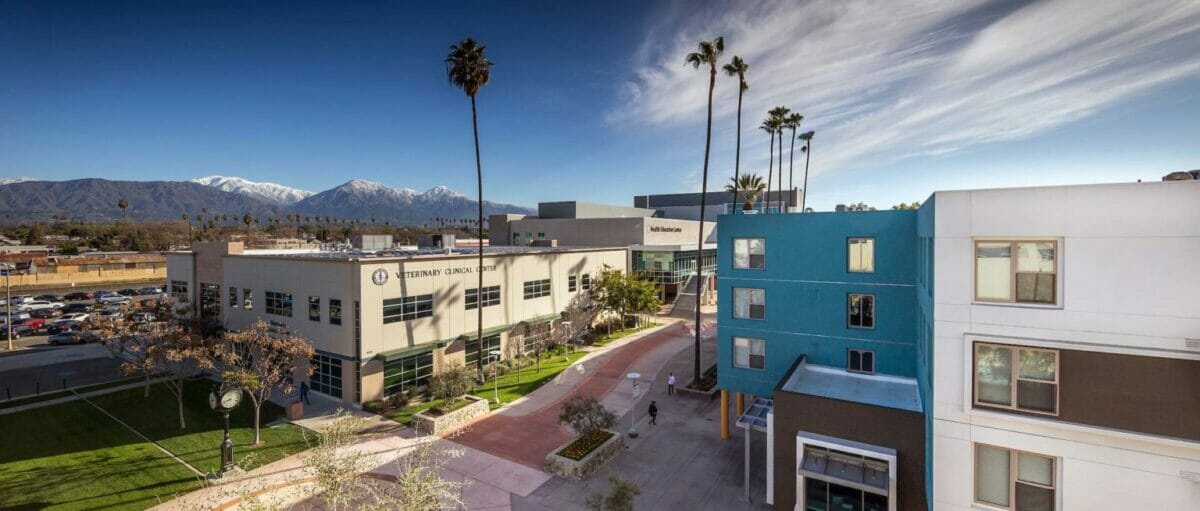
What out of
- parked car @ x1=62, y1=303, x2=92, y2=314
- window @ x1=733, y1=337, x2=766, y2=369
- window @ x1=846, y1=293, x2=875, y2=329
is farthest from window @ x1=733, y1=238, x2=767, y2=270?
parked car @ x1=62, y1=303, x2=92, y2=314

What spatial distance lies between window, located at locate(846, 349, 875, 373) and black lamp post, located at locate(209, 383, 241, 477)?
25.1 metres

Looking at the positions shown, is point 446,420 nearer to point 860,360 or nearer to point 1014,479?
point 860,360

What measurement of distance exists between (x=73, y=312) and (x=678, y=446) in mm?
73483

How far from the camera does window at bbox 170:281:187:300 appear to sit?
37.9 m

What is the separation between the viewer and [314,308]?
28.4 metres

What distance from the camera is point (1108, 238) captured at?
10.2 meters

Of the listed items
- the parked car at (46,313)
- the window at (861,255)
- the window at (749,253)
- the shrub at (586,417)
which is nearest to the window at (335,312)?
the shrub at (586,417)

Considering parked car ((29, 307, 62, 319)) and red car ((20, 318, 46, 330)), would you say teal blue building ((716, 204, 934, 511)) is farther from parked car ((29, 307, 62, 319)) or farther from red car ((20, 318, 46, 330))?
parked car ((29, 307, 62, 319))

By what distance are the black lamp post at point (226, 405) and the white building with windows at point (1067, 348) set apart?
24.2 m

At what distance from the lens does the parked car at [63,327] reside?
154 ft

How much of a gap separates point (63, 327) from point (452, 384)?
50461mm

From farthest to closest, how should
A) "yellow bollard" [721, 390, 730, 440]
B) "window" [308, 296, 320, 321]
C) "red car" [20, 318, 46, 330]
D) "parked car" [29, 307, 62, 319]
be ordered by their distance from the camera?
"parked car" [29, 307, 62, 319]
"red car" [20, 318, 46, 330]
"window" [308, 296, 320, 321]
"yellow bollard" [721, 390, 730, 440]

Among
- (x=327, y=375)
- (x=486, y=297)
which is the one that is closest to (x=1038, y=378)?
(x=486, y=297)

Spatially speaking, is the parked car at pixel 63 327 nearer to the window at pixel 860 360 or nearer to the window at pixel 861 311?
the window at pixel 860 360
